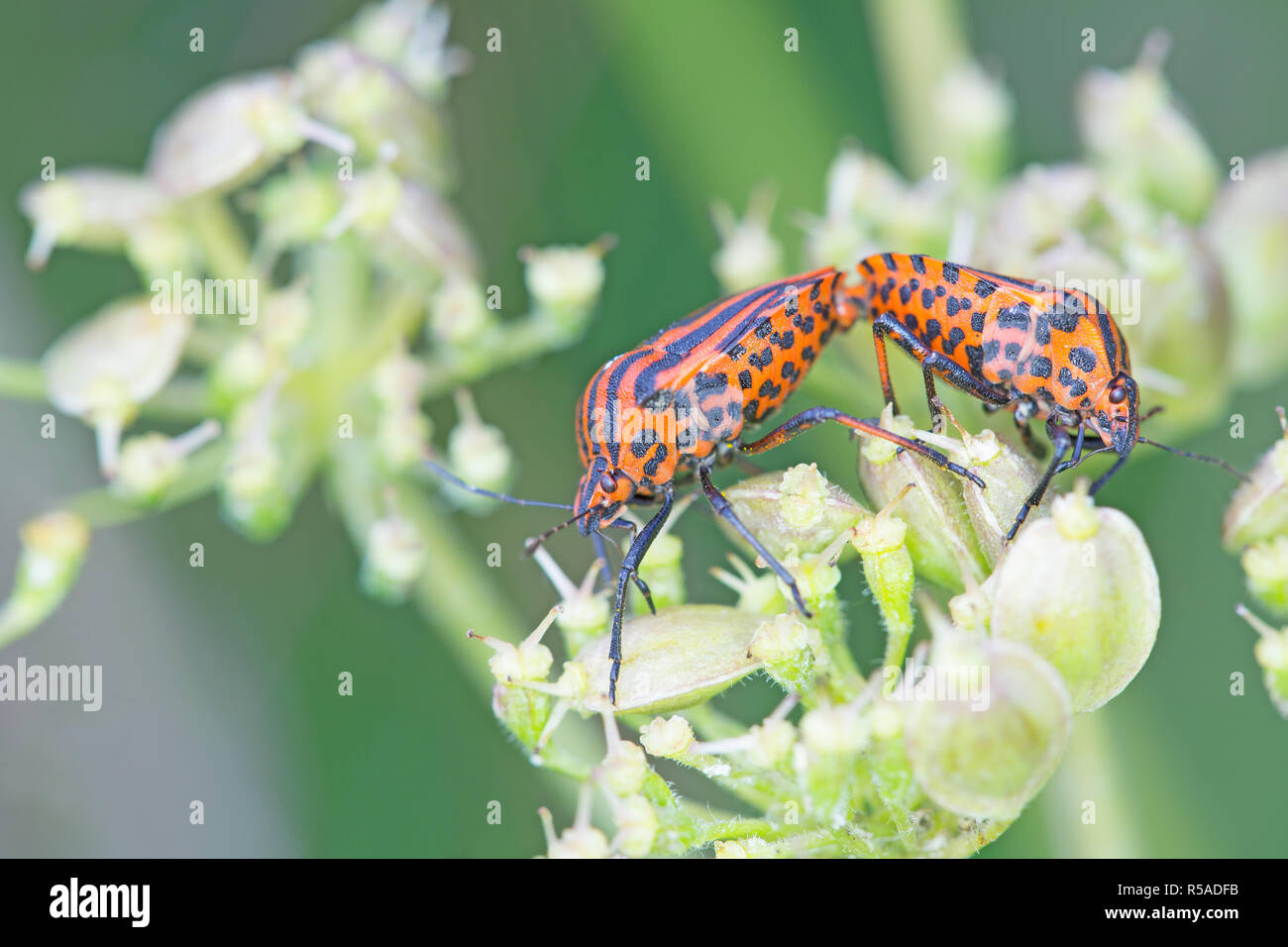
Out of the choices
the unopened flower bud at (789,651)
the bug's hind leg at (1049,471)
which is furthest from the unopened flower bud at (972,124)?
the unopened flower bud at (789,651)

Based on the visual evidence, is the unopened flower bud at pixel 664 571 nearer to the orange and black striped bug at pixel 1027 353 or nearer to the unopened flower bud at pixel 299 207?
the orange and black striped bug at pixel 1027 353

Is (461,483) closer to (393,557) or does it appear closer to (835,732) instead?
(393,557)

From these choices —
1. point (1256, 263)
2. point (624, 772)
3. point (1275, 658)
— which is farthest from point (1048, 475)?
point (1256, 263)

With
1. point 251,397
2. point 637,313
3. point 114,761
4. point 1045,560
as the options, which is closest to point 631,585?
point 1045,560

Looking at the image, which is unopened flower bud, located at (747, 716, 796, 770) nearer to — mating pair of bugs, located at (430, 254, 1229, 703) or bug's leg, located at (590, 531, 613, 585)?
mating pair of bugs, located at (430, 254, 1229, 703)

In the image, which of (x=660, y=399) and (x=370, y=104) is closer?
(x=660, y=399)

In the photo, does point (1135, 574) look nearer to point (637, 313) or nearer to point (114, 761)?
point (637, 313)

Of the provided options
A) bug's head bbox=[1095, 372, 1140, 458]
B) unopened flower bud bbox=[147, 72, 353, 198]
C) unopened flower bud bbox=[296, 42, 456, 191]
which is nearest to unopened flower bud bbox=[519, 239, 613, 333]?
unopened flower bud bbox=[296, 42, 456, 191]
